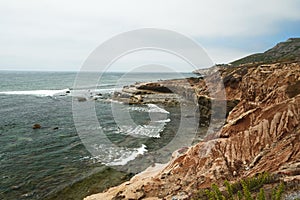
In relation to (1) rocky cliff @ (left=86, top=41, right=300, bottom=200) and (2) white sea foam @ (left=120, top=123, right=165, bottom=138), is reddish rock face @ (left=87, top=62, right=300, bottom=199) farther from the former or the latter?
(2) white sea foam @ (left=120, top=123, right=165, bottom=138)

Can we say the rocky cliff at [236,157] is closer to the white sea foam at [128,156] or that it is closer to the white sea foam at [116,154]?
the white sea foam at [128,156]

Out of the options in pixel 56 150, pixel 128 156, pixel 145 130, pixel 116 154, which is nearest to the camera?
pixel 128 156

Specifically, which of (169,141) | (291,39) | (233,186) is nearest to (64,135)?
(169,141)

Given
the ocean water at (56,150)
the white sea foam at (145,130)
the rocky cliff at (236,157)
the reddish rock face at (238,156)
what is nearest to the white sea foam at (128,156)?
the ocean water at (56,150)

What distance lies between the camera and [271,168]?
28.9ft

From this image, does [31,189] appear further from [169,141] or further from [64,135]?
[169,141]

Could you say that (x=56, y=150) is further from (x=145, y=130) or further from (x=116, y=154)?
(x=145, y=130)

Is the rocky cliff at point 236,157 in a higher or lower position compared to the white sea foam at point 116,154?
higher

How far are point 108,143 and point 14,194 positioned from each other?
10.8 m

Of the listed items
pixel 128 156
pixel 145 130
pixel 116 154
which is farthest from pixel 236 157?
pixel 145 130

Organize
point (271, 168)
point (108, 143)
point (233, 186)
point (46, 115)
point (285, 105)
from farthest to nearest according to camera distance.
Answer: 1. point (46, 115)
2. point (108, 143)
3. point (285, 105)
4. point (271, 168)
5. point (233, 186)

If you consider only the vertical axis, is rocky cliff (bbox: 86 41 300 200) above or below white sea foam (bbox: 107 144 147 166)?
above

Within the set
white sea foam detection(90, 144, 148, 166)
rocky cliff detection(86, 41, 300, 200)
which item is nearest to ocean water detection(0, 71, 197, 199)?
white sea foam detection(90, 144, 148, 166)

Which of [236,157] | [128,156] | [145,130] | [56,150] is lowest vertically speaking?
[56,150]
